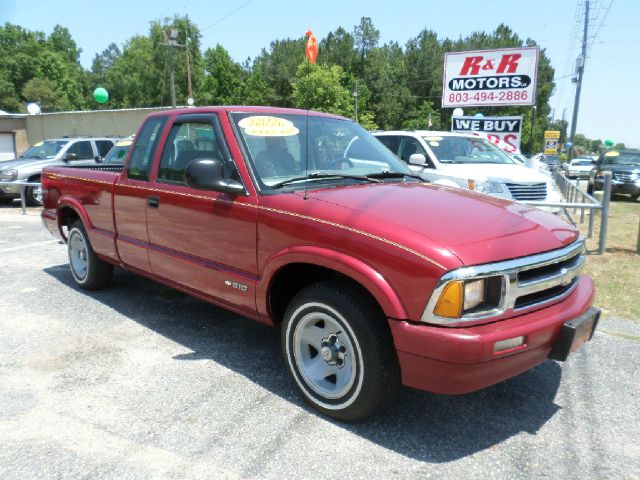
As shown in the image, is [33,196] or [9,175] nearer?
[9,175]

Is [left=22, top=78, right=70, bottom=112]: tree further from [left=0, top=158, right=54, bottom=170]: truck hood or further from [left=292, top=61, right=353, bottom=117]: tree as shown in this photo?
[left=0, top=158, right=54, bottom=170]: truck hood

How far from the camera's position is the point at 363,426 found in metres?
2.98

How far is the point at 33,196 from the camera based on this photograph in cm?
1347

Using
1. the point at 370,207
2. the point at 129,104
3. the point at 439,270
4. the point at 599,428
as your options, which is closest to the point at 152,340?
the point at 370,207

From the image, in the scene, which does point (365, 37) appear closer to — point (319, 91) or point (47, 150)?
point (319, 91)

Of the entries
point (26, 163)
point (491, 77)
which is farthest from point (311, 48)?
point (26, 163)

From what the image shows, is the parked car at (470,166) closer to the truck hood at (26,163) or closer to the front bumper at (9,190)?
the truck hood at (26,163)

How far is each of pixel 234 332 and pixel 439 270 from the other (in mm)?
2524

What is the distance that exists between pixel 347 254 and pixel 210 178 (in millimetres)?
1167

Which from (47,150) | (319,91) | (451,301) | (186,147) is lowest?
(451,301)

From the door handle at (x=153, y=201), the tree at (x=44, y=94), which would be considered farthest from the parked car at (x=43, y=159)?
the tree at (x=44, y=94)

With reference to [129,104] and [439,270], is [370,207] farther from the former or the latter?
[129,104]

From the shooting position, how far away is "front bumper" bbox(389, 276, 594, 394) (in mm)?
2439

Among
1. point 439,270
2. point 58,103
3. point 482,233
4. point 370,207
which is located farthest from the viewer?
point 58,103
